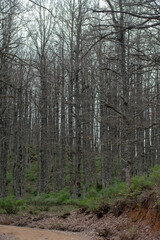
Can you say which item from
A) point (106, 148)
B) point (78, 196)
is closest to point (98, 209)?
point (78, 196)

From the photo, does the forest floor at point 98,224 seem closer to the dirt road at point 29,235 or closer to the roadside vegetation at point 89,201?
the dirt road at point 29,235

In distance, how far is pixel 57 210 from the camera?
13.1 meters

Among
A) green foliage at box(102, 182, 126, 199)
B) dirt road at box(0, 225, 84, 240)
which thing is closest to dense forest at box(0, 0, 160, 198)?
green foliage at box(102, 182, 126, 199)

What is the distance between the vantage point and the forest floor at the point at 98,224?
7.21 meters

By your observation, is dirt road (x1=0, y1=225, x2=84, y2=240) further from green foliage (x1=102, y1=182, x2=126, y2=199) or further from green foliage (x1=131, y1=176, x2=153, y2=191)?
green foliage (x1=102, y1=182, x2=126, y2=199)

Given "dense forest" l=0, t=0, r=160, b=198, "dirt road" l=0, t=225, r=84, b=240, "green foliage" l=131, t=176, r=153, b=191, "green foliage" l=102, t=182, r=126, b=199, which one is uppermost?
"dense forest" l=0, t=0, r=160, b=198

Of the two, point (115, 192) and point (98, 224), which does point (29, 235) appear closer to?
point (98, 224)

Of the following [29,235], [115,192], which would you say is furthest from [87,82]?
[29,235]

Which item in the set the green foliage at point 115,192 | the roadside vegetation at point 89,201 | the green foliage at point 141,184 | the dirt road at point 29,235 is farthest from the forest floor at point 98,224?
the green foliage at point 115,192

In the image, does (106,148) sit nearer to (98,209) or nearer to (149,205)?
(98,209)

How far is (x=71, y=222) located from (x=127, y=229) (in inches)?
126

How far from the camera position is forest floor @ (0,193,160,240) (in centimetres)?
721

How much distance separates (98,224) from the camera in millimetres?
9273

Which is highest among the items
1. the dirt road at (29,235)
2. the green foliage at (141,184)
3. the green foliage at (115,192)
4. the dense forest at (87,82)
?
the dense forest at (87,82)
